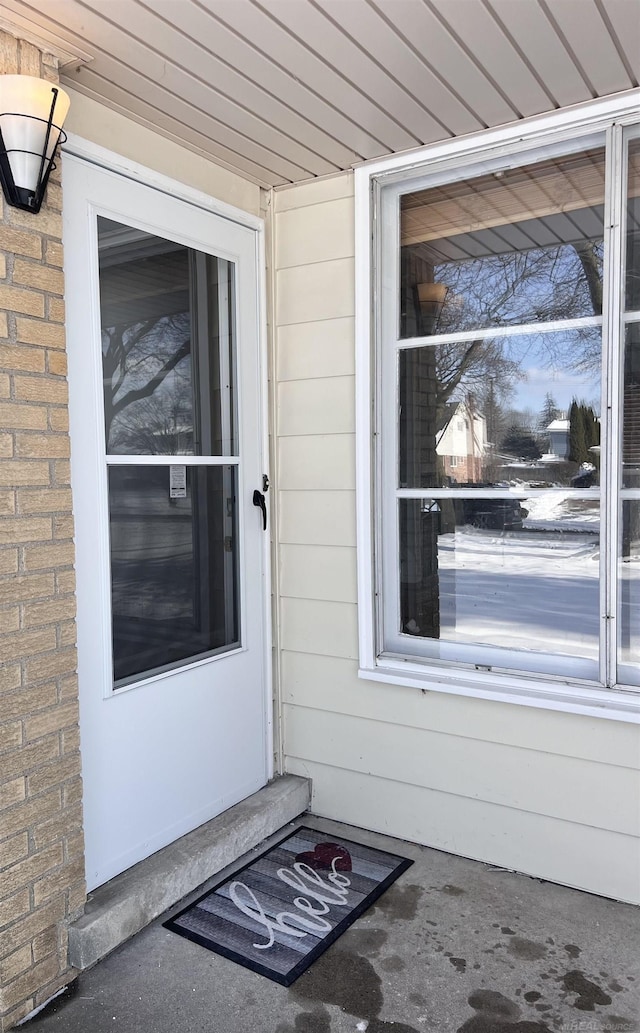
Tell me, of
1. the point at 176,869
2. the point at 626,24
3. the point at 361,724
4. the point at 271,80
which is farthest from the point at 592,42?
the point at 176,869

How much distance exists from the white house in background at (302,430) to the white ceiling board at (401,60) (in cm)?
1

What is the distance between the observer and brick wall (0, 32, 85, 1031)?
72.9 inches

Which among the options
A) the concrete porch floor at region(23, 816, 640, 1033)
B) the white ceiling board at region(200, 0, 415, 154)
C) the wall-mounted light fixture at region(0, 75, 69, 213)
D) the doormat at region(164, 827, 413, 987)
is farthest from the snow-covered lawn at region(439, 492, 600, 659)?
the wall-mounted light fixture at region(0, 75, 69, 213)

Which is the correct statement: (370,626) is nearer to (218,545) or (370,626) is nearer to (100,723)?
(218,545)

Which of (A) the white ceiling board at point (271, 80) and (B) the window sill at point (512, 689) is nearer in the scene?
(A) the white ceiling board at point (271, 80)

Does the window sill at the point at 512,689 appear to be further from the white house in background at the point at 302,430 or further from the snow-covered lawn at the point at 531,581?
the snow-covered lawn at the point at 531,581

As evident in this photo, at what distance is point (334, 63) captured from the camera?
6.64 feet

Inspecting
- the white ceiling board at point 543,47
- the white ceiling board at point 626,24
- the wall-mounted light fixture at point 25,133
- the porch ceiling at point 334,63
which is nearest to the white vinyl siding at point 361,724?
the porch ceiling at point 334,63

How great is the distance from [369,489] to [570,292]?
95 cm

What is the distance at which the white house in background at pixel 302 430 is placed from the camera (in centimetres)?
192

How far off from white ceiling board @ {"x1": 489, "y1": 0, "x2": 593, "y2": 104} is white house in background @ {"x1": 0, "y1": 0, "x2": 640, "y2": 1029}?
1 cm

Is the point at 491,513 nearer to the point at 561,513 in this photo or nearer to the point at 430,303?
the point at 561,513

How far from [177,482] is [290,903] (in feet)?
4.66

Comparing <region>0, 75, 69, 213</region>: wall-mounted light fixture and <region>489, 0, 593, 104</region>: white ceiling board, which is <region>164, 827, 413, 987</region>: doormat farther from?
<region>489, 0, 593, 104</region>: white ceiling board
